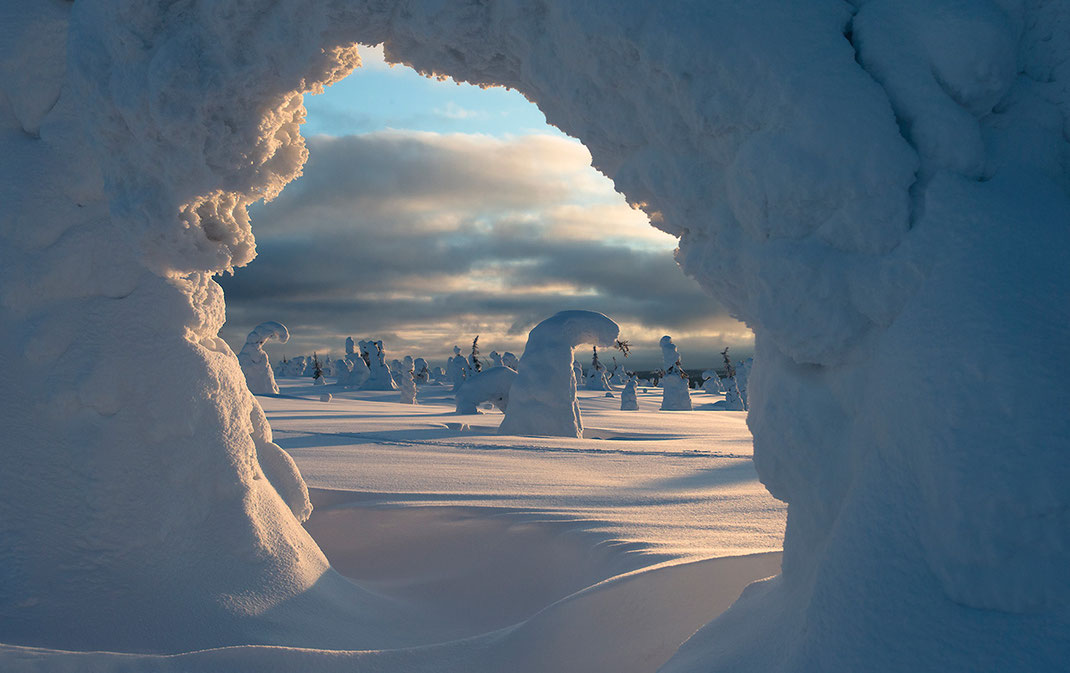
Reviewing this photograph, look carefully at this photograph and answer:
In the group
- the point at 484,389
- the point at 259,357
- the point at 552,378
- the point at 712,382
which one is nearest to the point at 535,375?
the point at 552,378

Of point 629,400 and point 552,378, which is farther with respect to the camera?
point 629,400

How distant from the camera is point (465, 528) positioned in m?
5.03

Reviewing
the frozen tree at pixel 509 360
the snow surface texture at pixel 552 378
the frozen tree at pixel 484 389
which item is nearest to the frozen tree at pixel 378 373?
the frozen tree at pixel 509 360

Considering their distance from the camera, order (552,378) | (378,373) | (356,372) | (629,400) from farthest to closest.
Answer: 1. (356,372)
2. (378,373)
3. (629,400)
4. (552,378)

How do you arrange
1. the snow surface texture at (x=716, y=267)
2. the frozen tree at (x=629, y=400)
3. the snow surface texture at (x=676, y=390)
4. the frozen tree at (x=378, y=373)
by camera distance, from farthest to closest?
1. the frozen tree at (x=378, y=373)
2. the snow surface texture at (x=676, y=390)
3. the frozen tree at (x=629, y=400)
4. the snow surface texture at (x=716, y=267)

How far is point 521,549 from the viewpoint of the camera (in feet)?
15.4

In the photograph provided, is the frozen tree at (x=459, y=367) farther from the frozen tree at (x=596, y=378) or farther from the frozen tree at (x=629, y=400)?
the frozen tree at (x=629, y=400)

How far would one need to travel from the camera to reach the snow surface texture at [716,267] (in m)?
1.58

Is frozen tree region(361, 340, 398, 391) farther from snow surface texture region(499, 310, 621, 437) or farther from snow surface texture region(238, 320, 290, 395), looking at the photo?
snow surface texture region(499, 310, 621, 437)

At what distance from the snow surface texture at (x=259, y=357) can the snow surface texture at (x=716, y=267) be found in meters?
16.2

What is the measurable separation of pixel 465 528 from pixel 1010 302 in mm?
4034

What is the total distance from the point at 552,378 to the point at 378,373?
21478 millimetres

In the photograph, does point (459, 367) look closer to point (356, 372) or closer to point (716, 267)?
point (356, 372)

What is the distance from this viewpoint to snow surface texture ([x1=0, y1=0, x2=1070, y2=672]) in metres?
1.58
